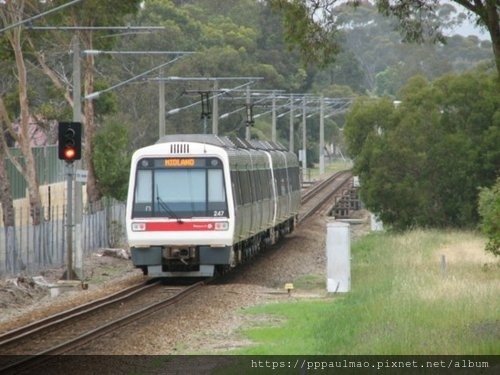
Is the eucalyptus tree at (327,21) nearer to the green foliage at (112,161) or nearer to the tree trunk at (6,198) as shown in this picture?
the tree trunk at (6,198)

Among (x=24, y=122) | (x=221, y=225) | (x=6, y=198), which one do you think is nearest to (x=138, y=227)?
(x=221, y=225)

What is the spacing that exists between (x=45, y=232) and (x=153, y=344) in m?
18.6

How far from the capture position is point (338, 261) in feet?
86.2

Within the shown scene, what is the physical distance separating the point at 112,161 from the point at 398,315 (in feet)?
97.1

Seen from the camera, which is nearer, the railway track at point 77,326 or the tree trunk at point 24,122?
the railway track at point 77,326

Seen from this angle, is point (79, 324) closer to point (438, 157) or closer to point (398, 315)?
point (398, 315)

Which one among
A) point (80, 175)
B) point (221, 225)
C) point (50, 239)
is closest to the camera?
point (221, 225)

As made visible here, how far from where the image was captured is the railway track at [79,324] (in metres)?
17.5

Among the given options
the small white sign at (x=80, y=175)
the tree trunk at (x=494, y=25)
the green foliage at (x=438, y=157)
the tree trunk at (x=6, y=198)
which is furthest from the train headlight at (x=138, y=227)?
the green foliage at (x=438, y=157)

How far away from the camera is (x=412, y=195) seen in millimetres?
49312

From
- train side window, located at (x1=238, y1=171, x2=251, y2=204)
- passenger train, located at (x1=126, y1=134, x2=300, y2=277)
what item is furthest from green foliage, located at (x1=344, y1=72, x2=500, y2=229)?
passenger train, located at (x1=126, y1=134, x2=300, y2=277)

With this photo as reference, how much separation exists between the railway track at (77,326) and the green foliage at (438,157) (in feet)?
72.9

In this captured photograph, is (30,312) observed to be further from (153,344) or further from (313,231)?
(313,231)

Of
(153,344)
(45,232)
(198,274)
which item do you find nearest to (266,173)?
(45,232)
